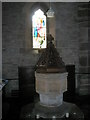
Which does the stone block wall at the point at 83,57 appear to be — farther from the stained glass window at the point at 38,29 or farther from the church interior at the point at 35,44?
the stained glass window at the point at 38,29

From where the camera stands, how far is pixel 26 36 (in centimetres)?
596

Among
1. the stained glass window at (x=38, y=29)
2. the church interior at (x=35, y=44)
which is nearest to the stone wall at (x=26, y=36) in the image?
the church interior at (x=35, y=44)

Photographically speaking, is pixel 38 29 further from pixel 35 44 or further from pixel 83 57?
pixel 83 57

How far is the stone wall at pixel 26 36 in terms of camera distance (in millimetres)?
5906

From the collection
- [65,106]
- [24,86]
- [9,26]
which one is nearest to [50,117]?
[65,106]

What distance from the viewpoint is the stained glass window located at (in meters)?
6.06

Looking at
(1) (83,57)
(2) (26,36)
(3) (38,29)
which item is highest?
(3) (38,29)

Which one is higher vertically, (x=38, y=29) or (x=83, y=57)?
(x=38, y=29)

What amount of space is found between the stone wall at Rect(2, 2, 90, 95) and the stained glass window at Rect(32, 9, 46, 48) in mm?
173

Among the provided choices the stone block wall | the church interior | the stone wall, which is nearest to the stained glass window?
the church interior

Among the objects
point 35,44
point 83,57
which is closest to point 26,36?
point 35,44

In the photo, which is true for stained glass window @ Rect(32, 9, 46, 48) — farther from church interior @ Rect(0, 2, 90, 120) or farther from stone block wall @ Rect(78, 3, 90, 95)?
stone block wall @ Rect(78, 3, 90, 95)

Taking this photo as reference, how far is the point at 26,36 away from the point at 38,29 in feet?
1.51

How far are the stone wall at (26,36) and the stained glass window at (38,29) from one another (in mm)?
173
